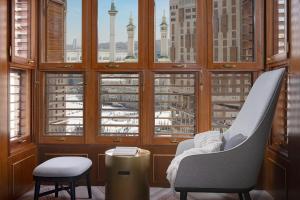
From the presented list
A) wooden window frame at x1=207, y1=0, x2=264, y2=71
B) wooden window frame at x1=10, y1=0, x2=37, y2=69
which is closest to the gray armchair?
wooden window frame at x1=207, y1=0, x2=264, y2=71

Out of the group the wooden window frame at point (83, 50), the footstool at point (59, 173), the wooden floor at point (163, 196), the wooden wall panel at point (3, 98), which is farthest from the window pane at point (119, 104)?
the wooden wall panel at point (3, 98)

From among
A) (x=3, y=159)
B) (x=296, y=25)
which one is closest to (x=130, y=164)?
(x=3, y=159)

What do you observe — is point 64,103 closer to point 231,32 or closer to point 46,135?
point 46,135

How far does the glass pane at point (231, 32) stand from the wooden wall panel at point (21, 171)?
Result: 2.01 m

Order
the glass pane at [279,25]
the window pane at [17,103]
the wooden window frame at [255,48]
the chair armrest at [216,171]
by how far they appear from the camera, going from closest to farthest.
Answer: the chair armrest at [216,171] < the glass pane at [279,25] < the window pane at [17,103] < the wooden window frame at [255,48]

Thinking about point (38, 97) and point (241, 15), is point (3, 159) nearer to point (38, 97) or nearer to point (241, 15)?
point (38, 97)

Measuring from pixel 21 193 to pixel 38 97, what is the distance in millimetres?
947

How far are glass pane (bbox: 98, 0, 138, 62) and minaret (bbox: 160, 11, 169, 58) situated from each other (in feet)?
0.82

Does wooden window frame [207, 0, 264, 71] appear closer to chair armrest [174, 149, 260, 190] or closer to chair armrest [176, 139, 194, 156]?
chair armrest [176, 139, 194, 156]

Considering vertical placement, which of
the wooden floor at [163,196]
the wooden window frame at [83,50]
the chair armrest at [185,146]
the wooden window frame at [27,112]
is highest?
the wooden window frame at [83,50]

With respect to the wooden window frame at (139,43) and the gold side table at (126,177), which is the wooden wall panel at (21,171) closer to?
the gold side table at (126,177)

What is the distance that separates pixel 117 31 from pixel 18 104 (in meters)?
1.20

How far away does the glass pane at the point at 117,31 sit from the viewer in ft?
12.1

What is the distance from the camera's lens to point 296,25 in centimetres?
248
